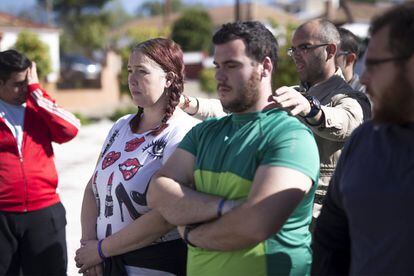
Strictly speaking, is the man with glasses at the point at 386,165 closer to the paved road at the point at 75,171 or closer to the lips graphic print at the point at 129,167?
the lips graphic print at the point at 129,167

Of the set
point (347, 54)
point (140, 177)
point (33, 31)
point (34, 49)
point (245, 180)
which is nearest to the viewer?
point (245, 180)

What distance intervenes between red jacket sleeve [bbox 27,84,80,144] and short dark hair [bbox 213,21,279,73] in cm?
181

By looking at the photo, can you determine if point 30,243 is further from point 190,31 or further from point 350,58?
point 190,31

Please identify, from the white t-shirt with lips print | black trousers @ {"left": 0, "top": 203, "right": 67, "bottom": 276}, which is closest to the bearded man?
the white t-shirt with lips print

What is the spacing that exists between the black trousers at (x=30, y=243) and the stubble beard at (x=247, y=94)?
196cm

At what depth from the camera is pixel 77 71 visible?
34.6m

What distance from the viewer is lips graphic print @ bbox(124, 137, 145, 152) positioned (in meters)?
3.02

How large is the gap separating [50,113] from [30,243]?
0.83 metres

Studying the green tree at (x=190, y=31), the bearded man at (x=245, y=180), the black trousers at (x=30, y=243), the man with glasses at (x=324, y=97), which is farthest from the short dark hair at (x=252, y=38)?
the green tree at (x=190, y=31)

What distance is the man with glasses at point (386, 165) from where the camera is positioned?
6.06ft

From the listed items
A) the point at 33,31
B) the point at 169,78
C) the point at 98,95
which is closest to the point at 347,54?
the point at 169,78

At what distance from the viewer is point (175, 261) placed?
2.99 meters

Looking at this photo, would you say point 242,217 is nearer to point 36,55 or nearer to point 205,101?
point 205,101

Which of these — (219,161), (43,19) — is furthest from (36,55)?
(43,19)
